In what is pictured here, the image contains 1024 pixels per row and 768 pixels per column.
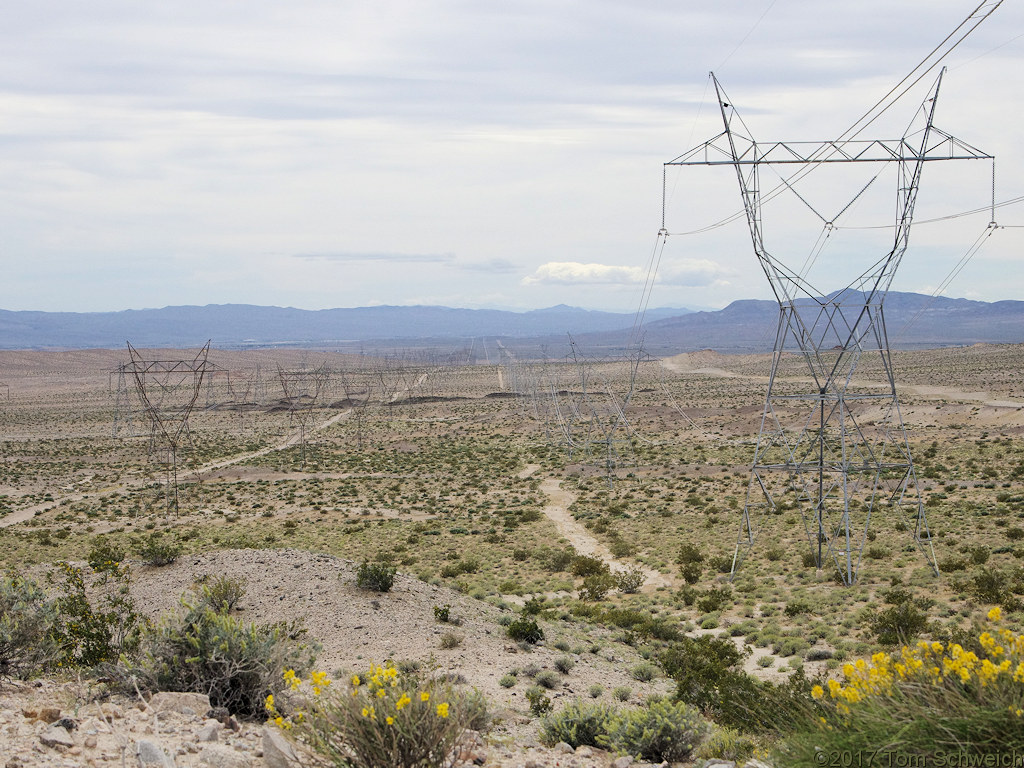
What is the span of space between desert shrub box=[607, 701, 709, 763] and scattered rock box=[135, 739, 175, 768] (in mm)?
4320

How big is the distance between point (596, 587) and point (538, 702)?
1006 centimetres

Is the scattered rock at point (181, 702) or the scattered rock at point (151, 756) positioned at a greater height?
the scattered rock at point (151, 756)

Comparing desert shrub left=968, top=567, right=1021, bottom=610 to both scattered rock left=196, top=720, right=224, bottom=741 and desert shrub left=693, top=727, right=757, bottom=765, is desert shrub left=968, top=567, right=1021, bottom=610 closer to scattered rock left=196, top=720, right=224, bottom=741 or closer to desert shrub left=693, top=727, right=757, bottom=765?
desert shrub left=693, top=727, right=757, bottom=765

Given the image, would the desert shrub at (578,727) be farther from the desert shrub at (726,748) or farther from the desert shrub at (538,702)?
the desert shrub at (538,702)

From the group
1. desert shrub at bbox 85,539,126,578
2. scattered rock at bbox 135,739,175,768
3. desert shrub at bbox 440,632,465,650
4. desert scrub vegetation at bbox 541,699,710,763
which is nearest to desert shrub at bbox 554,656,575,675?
desert shrub at bbox 440,632,465,650

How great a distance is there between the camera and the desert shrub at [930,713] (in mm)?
5180

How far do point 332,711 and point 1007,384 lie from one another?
9625cm

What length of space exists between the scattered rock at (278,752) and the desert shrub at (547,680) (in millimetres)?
5573

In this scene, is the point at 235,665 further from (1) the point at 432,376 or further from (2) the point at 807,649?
(1) the point at 432,376

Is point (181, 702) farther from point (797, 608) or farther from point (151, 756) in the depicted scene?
point (797, 608)

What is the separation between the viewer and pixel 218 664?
908 centimetres

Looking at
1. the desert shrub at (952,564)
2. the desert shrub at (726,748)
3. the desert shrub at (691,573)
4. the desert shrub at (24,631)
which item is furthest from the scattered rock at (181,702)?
the desert shrub at (952,564)

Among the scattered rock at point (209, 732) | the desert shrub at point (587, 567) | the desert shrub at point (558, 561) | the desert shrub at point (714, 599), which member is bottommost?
the desert shrub at point (558, 561)

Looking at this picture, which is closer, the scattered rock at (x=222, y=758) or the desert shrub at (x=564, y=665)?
the scattered rock at (x=222, y=758)
